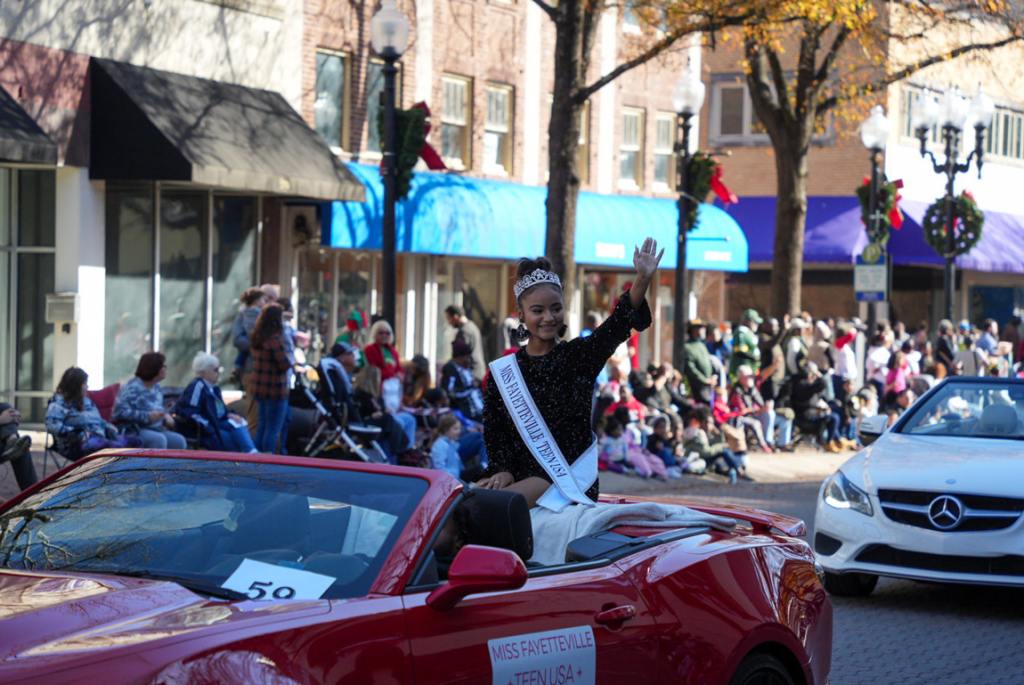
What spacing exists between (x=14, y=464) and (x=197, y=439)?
112 inches

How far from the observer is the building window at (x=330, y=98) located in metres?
24.1

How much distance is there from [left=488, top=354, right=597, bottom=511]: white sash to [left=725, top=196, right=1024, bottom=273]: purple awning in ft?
105

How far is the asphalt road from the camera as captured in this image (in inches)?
339

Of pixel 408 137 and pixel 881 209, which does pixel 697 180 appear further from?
pixel 881 209

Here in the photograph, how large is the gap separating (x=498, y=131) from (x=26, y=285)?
10.0 m

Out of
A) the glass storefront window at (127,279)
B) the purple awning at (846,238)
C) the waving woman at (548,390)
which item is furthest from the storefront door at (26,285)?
the purple awning at (846,238)

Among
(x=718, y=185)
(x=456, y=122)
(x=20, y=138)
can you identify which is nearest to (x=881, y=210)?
(x=718, y=185)

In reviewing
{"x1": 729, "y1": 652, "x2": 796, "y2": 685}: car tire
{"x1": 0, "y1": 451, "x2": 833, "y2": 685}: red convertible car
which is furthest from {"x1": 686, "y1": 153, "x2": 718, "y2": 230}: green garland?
{"x1": 0, "y1": 451, "x2": 833, "y2": 685}: red convertible car

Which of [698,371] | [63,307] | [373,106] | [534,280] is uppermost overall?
[373,106]

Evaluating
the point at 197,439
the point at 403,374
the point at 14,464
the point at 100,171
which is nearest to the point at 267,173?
the point at 100,171

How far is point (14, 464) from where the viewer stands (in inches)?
474

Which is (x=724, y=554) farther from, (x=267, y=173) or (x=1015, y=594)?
(x=267, y=173)

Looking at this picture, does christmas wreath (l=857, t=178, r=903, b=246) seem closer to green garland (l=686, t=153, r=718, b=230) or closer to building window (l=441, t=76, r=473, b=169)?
green garland (l=686, t=153, r=718, b=230)

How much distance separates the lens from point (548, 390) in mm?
6375
